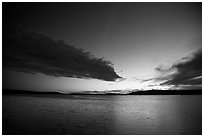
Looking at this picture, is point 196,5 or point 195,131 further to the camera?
point 195,131

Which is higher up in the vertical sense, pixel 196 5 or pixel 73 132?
pixel 196 5

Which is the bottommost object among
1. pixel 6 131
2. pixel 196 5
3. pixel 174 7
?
pixel 6 131

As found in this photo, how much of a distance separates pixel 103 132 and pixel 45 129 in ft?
12.9

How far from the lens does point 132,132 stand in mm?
10797

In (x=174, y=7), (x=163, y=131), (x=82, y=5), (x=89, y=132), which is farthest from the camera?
(x=82, y=5)

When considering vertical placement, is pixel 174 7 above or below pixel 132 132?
above

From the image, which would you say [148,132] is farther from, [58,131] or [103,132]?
[58,131]

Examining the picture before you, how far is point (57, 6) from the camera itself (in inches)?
565

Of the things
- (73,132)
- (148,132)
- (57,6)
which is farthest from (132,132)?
(57,6)

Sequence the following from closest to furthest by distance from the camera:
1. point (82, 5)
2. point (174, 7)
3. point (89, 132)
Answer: point (89, 132)
point (174, 7)
point (82, 5)

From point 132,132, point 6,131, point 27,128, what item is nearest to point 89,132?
point 132,132

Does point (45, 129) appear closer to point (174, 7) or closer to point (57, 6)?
point (57, 6)

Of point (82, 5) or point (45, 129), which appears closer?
point (45, 129)

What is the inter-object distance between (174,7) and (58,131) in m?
12.4
